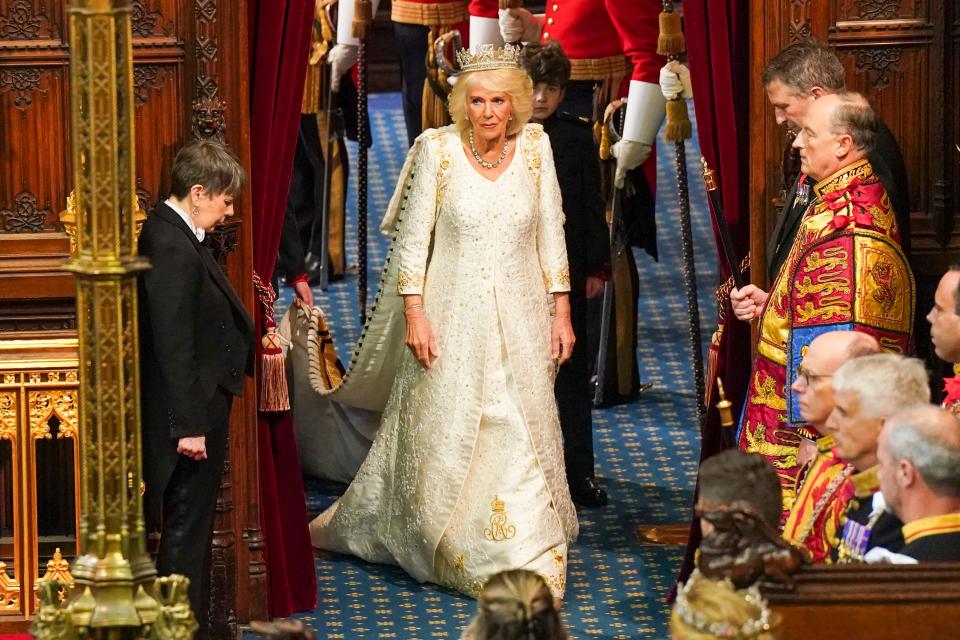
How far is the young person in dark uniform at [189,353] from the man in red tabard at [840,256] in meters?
Answer: 1.48

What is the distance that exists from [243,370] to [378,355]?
1.46 m

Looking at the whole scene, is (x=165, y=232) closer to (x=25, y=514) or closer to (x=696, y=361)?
(x=25, y=514)

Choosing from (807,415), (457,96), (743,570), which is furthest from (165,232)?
(743,570)

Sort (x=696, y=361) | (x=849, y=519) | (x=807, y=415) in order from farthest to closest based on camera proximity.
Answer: (x=696, y=361)
(x=807, y=415)
(x=849, y=519)

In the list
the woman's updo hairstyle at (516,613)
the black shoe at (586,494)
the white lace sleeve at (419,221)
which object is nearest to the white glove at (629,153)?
the black shoe at (586,494)

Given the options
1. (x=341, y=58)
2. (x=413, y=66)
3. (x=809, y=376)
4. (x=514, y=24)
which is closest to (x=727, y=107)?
(x=809, y=376)

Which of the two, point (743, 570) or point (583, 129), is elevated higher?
point (583, 129)

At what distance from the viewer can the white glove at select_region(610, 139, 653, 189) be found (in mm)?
7957

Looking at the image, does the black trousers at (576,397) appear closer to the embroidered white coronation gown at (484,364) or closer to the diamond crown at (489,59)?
Answer: the embroidered white coronation gown at (484,364)

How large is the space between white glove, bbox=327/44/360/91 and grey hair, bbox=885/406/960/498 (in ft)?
19.8

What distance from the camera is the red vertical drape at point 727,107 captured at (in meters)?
6.00

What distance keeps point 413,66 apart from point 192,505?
15.4 ft

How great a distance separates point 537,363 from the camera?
249 inches

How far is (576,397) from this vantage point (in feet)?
23.5
